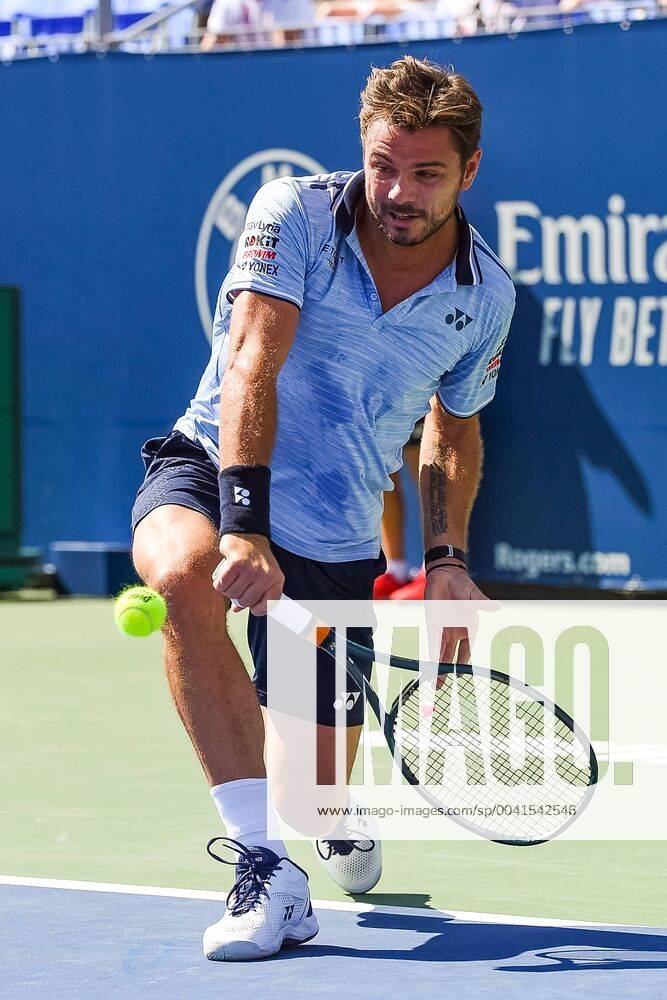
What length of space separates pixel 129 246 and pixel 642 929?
23.0ft

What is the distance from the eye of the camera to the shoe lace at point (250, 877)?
11.8 feet

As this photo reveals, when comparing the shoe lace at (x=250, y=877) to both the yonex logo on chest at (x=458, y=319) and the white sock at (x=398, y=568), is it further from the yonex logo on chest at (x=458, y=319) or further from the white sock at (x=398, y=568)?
the white sock at (x=398, y=568)

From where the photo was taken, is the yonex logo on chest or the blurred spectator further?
the blurred spectator

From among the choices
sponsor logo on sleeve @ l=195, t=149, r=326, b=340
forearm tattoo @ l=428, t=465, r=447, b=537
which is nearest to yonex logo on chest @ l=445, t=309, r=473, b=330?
forearm tattoo @ l=428, t=465, r=447, b=537

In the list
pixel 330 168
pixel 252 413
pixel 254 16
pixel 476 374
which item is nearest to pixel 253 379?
pixel 252 413

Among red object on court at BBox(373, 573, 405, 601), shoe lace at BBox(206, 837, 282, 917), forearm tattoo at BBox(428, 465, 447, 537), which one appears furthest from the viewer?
red object on court at BBox(373, 573, 405, 601)

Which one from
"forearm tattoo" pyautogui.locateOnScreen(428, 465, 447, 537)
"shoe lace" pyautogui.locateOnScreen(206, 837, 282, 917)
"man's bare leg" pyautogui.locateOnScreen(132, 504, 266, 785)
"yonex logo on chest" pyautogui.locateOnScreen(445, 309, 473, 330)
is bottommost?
"shoe lace" pyautogui.locateOnScreen(206, 837, 282, 917)

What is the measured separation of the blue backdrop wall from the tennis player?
16.8 feet

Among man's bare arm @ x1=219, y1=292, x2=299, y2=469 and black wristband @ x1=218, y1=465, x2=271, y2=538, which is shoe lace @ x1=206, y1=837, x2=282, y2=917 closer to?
black wristband @ x1=218, y1=465, x2=271, y2=538

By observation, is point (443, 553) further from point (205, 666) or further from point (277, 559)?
point (205, 666)

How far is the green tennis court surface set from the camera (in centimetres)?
420

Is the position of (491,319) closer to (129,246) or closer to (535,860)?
(535,860)

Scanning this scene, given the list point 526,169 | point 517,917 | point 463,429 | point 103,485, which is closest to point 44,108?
point 103,485

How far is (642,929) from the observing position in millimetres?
3850
